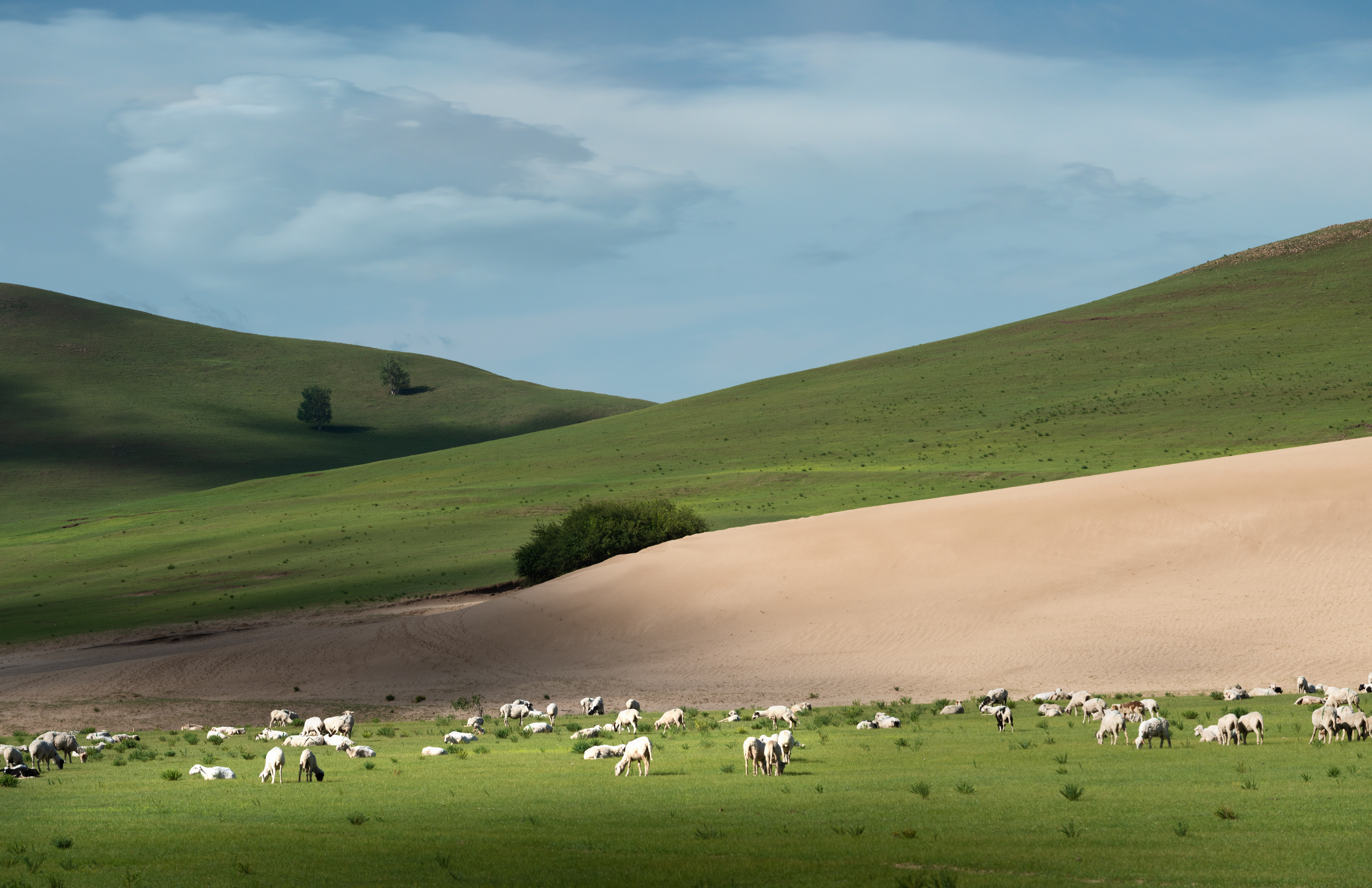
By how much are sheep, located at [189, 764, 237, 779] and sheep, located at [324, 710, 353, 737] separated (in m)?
6.57

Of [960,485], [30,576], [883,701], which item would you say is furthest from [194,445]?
[883,701]

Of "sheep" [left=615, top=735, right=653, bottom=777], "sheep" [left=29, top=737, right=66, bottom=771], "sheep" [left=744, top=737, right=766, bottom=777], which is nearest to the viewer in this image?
"sheep" [left=744, top=737, right=766, bottom=777]

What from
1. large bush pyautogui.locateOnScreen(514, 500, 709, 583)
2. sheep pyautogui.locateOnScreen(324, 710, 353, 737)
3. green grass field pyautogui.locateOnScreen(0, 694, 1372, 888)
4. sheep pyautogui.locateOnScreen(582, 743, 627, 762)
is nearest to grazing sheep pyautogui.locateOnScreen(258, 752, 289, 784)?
green grass field pyautogui.locateOnScreen(0, 694, 1372, 888)

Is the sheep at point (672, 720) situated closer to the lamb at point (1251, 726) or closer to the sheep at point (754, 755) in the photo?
the sheep at point (754, 755)

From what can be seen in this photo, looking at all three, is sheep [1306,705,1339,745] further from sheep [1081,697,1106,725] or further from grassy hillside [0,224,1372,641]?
grassy hillside [0,224,1372,641]

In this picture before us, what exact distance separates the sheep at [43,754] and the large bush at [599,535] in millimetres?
34942

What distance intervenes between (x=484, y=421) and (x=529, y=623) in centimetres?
14581

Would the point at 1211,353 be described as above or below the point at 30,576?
above

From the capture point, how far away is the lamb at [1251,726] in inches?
819

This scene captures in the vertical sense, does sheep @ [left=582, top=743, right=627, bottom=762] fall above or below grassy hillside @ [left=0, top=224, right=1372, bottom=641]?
below

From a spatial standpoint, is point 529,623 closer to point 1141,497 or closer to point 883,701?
point 883,701

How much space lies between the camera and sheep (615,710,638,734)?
26953 mm

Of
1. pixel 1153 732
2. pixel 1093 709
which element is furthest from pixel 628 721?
pixel 1153 732

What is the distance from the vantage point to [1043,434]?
88.9 meters
